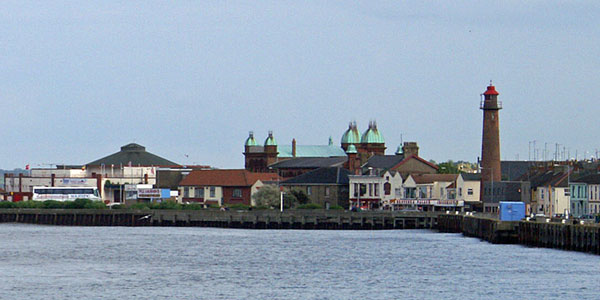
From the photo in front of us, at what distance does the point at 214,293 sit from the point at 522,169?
416 ft

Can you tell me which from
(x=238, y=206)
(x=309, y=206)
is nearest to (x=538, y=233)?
(x=309, y=206)

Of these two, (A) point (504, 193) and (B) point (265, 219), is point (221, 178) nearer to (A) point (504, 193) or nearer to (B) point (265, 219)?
(B) point (265, 219)

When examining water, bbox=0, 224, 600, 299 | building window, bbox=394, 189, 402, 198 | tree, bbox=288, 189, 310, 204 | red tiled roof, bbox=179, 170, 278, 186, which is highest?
red tiled roof, bbox=179, 170, 278, 186

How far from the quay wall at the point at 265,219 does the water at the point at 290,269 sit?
85.3 ft

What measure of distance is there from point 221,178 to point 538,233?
89337 millimetres

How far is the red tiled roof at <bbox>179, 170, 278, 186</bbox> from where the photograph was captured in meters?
180

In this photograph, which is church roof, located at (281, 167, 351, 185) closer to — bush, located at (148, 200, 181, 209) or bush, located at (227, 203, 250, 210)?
bush, located at (227, 203, 250, 210)

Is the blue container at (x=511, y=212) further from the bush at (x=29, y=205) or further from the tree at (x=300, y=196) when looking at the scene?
the bush at (x=29, y=205)

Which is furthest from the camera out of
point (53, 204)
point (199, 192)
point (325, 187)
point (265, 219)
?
point (199, 192)

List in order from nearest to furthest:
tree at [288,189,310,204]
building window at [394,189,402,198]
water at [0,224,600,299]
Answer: water at [0,224,600,299] → building window at [394,189,402,198] → tree at [288,189,310,204]

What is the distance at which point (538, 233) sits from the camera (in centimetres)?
9725

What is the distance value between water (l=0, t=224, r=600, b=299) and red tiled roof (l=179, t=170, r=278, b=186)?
6682cm

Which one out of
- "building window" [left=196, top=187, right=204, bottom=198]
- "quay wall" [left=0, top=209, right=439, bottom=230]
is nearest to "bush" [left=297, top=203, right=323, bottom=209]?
"quay wall" [left=0, top=209, right=439, bottom=230]

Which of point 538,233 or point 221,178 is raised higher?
point 221,178
